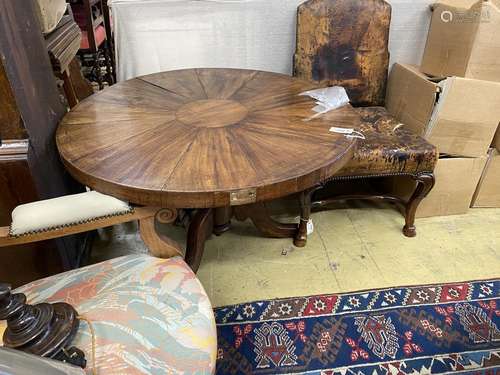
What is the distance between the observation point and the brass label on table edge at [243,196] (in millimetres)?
899

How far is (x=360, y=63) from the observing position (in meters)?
1.88

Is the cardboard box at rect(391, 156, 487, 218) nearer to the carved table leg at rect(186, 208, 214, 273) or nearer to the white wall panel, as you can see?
the white wall panel

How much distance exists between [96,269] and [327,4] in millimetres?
1587

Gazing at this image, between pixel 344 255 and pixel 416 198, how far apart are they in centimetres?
44

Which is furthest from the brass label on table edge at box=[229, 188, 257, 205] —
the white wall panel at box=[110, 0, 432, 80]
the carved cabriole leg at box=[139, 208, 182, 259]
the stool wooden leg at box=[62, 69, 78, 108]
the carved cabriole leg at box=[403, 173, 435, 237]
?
the white wall panel at box=[110, 0, 432, 80]

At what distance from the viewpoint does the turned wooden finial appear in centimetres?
67

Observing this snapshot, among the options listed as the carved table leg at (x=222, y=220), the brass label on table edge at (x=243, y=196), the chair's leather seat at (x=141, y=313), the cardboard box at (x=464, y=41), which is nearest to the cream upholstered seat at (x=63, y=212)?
the chair's leather seat at (x=141, y=313)

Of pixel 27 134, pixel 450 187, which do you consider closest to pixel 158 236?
pixel 27 134

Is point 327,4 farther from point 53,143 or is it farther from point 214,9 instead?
point 53,143

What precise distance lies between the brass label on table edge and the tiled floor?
28.5 inches

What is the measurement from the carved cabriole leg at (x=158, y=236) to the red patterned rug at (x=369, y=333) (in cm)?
51

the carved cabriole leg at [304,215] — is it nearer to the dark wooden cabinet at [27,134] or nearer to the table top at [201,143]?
the table top at [201,143]

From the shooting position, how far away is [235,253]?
1.74m

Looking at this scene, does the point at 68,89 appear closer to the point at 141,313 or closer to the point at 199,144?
the point at 199,144
